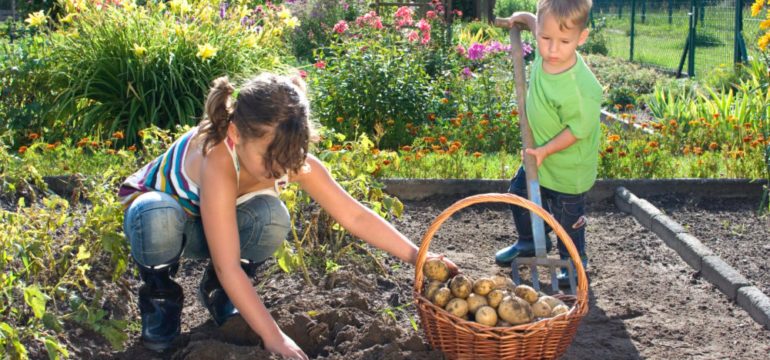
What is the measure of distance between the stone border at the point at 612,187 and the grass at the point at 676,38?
3343 mm

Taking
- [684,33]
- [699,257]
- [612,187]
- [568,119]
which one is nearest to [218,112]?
[568,119]

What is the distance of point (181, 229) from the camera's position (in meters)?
2.96

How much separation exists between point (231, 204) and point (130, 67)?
12.8 feet

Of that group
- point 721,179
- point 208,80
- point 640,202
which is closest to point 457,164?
point 640,202

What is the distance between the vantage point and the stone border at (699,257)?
3.57 m

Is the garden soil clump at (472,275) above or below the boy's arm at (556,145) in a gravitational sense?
below

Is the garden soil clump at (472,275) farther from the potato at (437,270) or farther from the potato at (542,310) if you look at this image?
the potato at (542,310)

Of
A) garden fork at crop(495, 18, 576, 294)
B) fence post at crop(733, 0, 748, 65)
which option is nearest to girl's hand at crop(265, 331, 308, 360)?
garden fork at crop(495, 18, 576, 294)

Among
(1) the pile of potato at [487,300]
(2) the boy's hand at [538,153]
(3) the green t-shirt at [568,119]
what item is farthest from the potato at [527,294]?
(3) the green t-shirt at [568,119]

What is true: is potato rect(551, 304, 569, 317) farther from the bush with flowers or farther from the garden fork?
the bush with flowers

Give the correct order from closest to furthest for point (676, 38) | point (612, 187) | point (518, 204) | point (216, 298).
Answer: point (518, 204) < point (216, 298) < point (612, 187) < point (676, 38)

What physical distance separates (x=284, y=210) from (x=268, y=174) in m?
0.46

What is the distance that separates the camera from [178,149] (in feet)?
10.0

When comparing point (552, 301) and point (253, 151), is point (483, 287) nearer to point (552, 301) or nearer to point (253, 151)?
point (552, 301)
